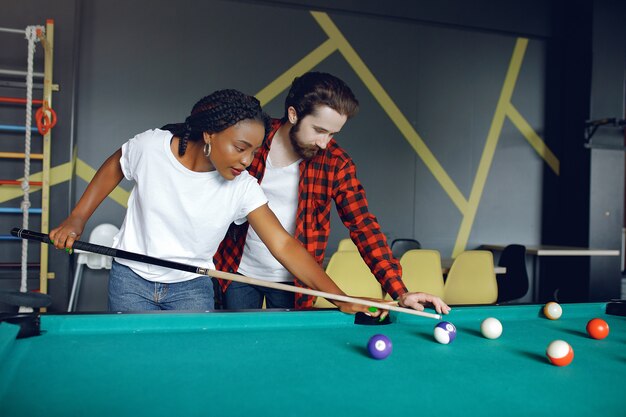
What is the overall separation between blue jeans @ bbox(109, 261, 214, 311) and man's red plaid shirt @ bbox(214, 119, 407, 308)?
1.10 ft

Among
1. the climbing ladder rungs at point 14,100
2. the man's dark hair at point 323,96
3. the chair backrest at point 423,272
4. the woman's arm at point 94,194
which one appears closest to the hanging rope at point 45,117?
the climbing ladder rungs at point 14,100

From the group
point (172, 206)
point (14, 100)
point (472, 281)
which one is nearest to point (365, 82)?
point (472, 281)

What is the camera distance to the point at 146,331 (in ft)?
5.09

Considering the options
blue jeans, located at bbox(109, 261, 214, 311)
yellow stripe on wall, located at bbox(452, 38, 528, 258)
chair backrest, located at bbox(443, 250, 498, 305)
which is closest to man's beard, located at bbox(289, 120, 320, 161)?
blue jeans, located at bbox(109, 261, 214, 311)

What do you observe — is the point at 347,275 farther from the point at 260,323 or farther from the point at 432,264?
the point at 260,323

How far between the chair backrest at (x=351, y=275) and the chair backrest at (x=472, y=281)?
0.63 metres

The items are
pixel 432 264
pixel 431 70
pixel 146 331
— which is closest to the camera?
pixel 146 331

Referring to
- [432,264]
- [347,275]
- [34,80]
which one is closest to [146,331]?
[347,275]

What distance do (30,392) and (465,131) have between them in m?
5.22

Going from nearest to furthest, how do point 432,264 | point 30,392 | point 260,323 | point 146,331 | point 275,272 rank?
point 30,392 < point 146,331 < point 260,323 < point 275,272 < point 432,264

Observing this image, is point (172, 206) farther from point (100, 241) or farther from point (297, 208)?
point (100, 241)

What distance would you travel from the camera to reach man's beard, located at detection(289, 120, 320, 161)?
2.13m

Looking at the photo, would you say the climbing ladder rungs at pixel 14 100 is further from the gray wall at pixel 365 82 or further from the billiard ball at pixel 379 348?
the billiard ball at pixel 379 348

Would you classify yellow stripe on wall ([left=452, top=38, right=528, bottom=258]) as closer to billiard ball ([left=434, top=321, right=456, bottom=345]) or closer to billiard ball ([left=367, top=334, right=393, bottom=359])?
billiard ball ([left=434, top=321, right=456, bottom=345])
